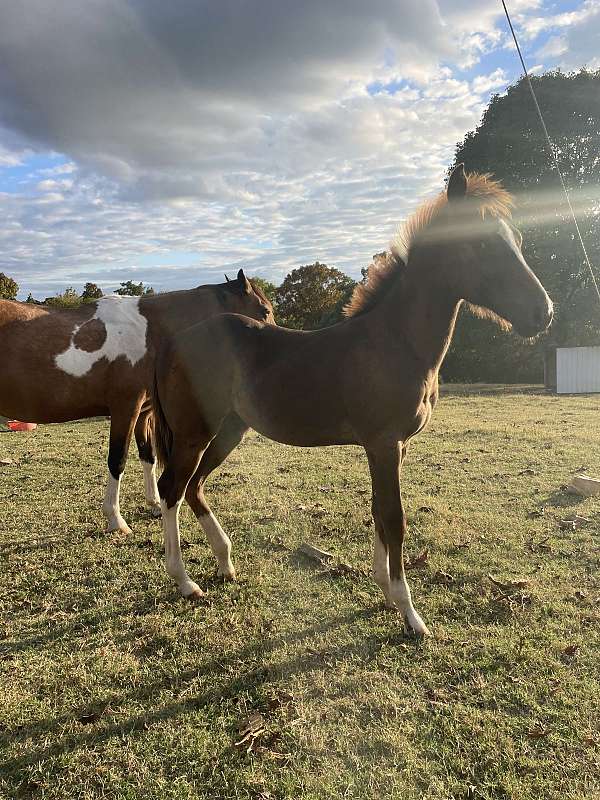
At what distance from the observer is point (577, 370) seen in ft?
62.0

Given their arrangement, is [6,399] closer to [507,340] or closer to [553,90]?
[507,340]

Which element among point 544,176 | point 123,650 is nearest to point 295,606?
point 123,650

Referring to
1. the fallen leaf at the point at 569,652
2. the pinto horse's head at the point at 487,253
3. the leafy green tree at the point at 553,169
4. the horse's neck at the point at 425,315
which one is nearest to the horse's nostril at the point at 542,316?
the pinto horse's head at the point at 487,253

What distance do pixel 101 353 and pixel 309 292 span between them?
25924mm

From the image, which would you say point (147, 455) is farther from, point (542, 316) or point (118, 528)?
point (542, 316)

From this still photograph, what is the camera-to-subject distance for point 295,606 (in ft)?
12.2

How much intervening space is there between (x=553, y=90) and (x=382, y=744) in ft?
70.7

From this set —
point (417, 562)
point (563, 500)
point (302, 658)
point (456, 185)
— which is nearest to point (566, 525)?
point (563, 500)

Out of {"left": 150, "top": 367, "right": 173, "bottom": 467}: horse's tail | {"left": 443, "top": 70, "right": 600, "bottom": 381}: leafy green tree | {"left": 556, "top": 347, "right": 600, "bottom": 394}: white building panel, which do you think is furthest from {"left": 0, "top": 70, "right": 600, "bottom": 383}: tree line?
{"left": 150, "top": 367, "right": 173, "bottom": 467}: horse's tail

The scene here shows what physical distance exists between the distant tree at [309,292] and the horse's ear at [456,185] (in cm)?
2616

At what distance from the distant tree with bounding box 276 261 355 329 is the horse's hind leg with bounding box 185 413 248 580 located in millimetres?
25465

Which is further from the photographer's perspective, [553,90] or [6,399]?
[553,90]

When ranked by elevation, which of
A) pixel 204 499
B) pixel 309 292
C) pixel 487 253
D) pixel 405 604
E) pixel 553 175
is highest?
pixel 553 175

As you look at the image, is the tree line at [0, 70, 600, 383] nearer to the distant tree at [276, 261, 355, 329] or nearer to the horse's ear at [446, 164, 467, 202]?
the distant tree at [276, 261, 355, 329]
